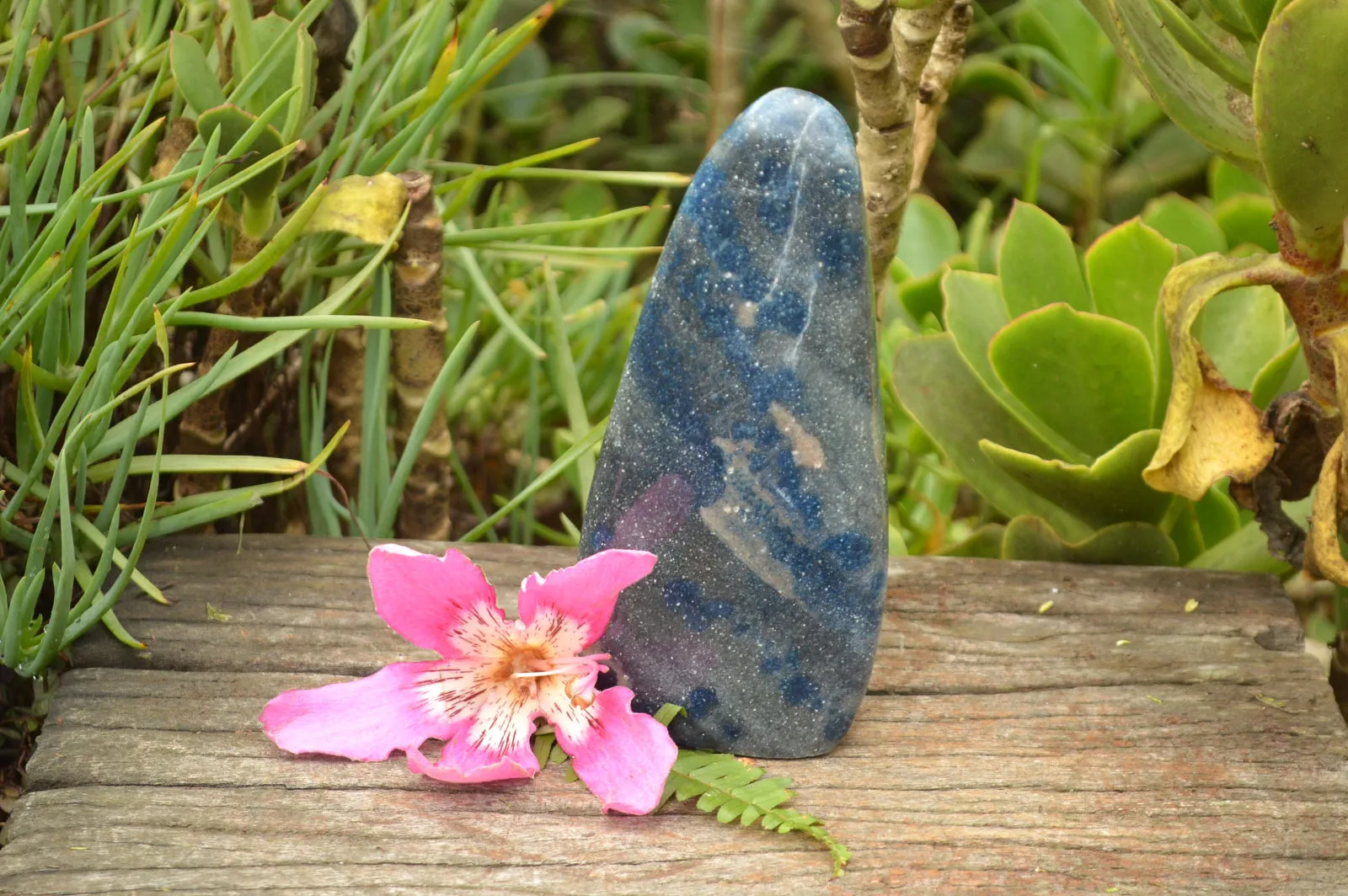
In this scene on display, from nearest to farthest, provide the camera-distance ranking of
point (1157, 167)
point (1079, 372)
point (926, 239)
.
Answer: point (1079, 372) → point (926, 239) → point (1157, 167)

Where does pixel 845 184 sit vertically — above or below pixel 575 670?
above

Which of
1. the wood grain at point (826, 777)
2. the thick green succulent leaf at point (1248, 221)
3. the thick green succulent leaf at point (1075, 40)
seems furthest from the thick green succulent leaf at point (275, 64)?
the thick green succulent leaf at point (1075, 40)

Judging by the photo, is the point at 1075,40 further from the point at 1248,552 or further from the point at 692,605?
the point at 692,605

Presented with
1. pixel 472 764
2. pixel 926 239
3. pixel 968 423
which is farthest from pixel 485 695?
pixel 926 239

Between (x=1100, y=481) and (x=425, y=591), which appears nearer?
(x=425, y=591)

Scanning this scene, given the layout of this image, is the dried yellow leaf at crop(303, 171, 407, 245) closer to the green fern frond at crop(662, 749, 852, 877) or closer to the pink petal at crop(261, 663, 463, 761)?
the pink petal at crop(261, 663, 463, 761)

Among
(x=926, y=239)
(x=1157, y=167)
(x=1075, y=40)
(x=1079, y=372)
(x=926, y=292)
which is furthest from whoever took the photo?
(x=1157, y=167)
